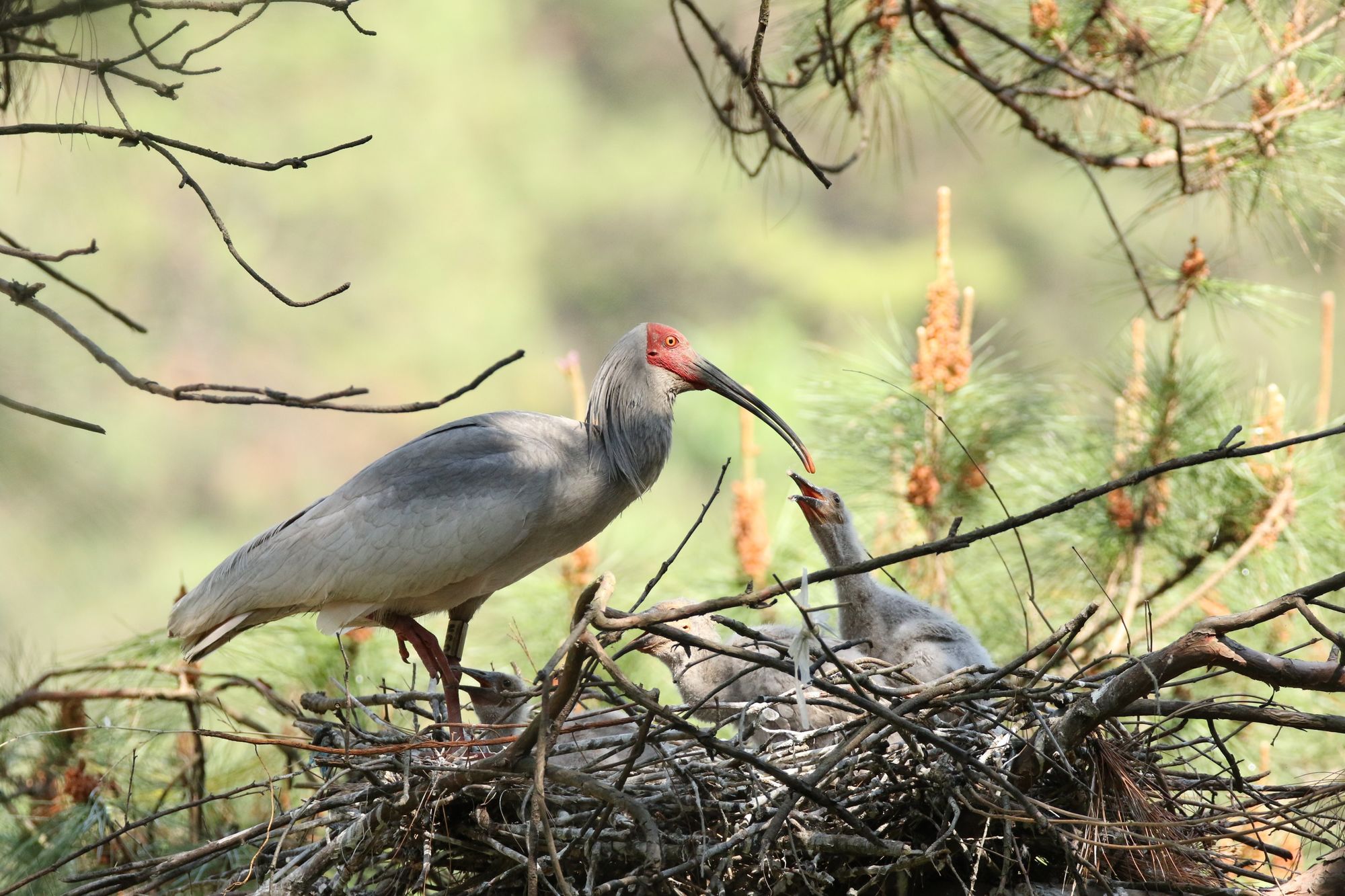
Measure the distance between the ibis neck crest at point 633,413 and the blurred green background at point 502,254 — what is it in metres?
9.21

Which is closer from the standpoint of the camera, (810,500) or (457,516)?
(457,516)

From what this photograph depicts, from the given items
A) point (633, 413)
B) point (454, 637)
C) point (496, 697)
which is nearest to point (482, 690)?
point (496, 697)

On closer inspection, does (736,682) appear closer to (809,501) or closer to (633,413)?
(809,501)

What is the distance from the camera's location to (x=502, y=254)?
70.6ft

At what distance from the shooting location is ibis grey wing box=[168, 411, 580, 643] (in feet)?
12.4

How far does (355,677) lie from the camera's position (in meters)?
4.78

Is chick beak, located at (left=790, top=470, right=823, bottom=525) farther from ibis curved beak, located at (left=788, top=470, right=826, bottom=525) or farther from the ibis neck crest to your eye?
the ibis neck crest

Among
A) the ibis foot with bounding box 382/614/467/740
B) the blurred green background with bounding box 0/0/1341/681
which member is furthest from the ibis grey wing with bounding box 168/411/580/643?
the blurred green background with bounding box 0/0/1341/681

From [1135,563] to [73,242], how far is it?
9327mm

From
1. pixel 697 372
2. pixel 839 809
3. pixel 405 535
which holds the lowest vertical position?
pixel 839 809

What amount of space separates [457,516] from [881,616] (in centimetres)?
120

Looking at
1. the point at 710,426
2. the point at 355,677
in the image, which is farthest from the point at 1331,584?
the point at 710,426

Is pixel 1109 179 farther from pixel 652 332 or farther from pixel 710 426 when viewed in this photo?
pixel 652 332

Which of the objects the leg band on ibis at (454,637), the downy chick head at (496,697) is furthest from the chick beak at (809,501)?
the leg band on ibis at (454,637)
